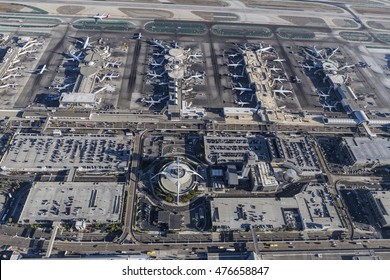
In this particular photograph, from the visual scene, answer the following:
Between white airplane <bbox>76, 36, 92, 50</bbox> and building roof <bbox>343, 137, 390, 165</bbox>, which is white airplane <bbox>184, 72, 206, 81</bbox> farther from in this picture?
building roof <bbox>343, 137, 390, 165</bbox>

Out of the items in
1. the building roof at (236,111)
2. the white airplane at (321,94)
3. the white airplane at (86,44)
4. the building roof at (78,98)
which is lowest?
the building roof at (236,111)

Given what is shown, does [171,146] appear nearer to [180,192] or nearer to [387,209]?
[180,192]

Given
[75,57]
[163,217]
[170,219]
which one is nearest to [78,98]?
[75,57]

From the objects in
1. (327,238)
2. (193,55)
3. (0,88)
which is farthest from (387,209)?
(0,88)

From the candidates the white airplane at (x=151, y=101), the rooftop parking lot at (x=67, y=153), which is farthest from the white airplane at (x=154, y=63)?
the rooftop parking lot at (x=67, y=153)

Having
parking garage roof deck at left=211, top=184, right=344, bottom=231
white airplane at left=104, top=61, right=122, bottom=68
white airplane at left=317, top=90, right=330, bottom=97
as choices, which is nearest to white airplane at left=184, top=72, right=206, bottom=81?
white airplane at left=104, top=61, right=122, bottom=68

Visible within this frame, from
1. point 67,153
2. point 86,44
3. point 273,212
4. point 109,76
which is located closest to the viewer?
point 273,212

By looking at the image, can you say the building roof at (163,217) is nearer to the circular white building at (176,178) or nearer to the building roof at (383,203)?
the circular white building at (176,178)

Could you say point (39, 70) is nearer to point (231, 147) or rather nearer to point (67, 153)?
point (67, 153)

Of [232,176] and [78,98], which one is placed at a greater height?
[78,98]

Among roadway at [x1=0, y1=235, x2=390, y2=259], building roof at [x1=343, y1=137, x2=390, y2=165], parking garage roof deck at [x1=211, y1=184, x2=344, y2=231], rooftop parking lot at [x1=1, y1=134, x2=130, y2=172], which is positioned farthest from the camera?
building roof at [x1=343, y1=137, x2=390, y2=165]

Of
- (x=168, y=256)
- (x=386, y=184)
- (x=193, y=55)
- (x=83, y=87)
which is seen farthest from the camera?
(x=193, y=55)
